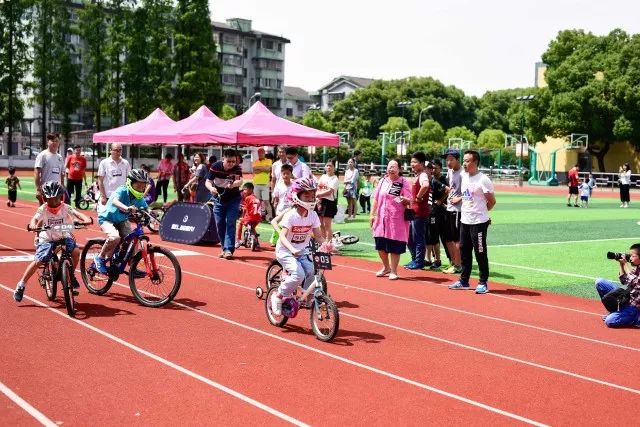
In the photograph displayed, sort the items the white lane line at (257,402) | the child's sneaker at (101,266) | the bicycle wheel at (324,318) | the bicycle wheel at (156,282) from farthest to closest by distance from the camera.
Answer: the child's sneaker at (101,266), the bicycle wheel at (156,282), the bicycle wheel at (324,318), the white lane line at (257,402)

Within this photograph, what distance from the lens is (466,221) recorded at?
445 inches

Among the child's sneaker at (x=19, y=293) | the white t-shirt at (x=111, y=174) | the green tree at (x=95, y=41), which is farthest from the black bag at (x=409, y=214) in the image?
the green tree at (x=95, y=41)

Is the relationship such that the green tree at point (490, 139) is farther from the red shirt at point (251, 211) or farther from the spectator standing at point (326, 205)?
the spectator standing at point (326, 205)

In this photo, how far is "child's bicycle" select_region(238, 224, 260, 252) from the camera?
51.5 ft

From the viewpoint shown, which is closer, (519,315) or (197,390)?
(197,390)

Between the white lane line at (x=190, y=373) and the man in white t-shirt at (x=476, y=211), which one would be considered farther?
the man in white t-shirt at (x=476, y=211)

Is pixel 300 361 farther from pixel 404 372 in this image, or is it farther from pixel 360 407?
pixel 360 407

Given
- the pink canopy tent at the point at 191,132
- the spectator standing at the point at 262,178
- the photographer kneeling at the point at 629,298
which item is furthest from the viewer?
the spectator standing at the point at 262,178

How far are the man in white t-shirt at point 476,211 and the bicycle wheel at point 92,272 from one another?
4974 millimetres

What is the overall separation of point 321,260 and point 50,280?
362 centimetres

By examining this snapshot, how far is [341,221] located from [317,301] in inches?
559

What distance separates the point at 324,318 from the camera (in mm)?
8070

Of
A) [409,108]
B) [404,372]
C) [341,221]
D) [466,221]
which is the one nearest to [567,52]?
[409,108]

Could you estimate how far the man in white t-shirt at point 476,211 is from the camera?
11.2 metres
